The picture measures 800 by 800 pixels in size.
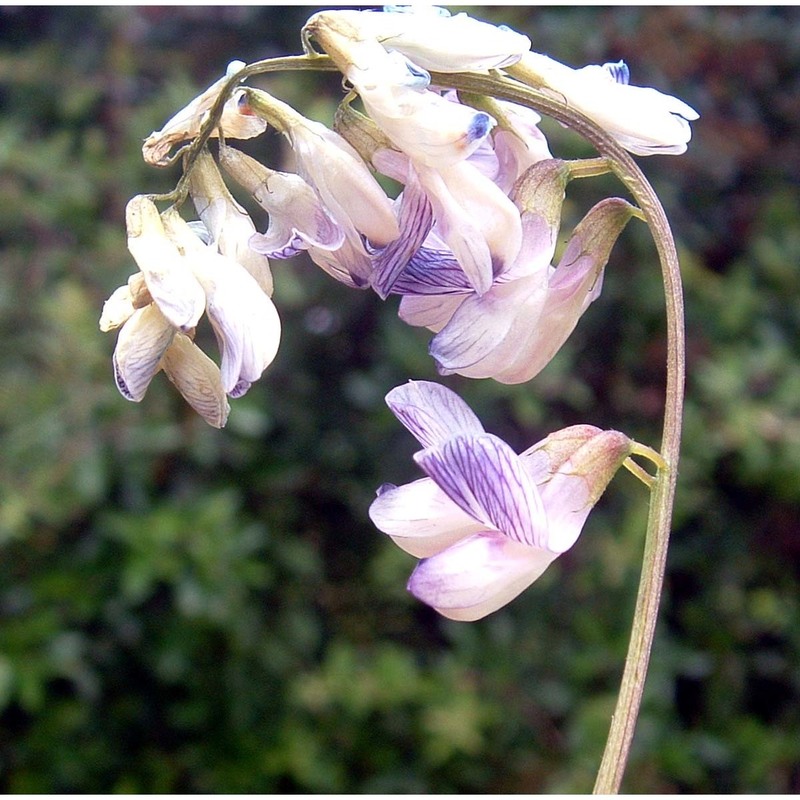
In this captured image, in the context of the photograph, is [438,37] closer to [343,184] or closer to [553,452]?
[343,184]

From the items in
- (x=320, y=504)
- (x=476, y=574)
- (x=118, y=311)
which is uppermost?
(x=118, y=311)

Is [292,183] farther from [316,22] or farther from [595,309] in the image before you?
[595,309]

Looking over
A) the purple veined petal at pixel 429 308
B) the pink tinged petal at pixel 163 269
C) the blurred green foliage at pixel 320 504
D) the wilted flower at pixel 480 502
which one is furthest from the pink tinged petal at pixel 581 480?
the blurred green foliage at pixel 320 504

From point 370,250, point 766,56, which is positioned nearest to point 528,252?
point 370,250

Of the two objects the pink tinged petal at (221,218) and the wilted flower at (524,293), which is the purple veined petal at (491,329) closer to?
the wilted flower at (524,293)

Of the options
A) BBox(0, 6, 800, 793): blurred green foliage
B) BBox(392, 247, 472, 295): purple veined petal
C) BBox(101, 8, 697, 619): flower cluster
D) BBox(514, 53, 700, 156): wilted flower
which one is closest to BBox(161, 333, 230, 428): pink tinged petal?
BBox(101, 8, 697, 619): flower cluster

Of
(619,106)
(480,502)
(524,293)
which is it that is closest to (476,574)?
(480,502)

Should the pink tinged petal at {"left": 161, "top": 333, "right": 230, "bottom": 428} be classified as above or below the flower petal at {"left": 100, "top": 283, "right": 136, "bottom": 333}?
below

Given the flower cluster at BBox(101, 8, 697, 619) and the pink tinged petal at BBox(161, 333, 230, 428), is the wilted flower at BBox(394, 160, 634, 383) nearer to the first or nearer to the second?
the flower cluster at BBox(101, 8, 697, 619)
